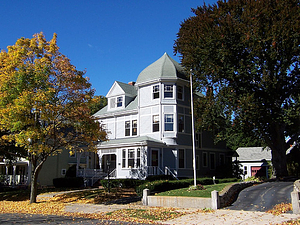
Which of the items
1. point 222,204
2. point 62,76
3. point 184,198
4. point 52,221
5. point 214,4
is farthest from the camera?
point 214,4

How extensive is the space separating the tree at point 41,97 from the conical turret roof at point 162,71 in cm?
1101

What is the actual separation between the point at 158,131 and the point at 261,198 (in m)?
14.5

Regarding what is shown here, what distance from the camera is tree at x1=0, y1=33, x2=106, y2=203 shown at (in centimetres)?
1719

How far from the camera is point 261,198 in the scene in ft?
53.2

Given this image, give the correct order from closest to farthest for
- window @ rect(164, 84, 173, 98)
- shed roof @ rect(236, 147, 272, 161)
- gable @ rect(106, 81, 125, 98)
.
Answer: window @ rect(164, 84, 173, 98) → gable @ rect(106, 81, 125, 98) → shed roof @ rect(236, 147, 272, 161)

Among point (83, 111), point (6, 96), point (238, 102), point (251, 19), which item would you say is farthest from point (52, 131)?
point (251, 19)

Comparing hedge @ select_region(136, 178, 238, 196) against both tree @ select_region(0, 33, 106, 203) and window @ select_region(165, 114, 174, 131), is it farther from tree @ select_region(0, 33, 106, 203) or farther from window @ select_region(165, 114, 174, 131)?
window @ select_region(165, 114, 174, 131)

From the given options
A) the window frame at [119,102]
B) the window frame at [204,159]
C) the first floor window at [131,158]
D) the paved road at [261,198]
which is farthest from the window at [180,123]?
the paved road at [261,198]

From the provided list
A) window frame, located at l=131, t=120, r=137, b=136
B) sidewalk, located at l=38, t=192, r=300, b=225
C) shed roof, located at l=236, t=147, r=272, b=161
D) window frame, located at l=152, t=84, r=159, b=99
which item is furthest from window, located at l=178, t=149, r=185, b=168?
sidewalk, located at l=38, t=192, r=300, b=225

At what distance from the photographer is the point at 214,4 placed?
85.7 ft

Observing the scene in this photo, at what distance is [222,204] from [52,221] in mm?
8294

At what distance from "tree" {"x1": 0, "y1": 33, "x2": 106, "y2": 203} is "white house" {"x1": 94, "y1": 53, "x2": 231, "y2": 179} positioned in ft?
27.6

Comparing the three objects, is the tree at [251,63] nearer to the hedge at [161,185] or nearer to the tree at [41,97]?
the hedge at [161,185]

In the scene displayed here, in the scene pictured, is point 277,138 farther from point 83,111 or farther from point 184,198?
point 83,111
